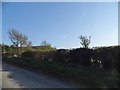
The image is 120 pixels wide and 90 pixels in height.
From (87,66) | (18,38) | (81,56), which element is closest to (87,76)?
(87,66)

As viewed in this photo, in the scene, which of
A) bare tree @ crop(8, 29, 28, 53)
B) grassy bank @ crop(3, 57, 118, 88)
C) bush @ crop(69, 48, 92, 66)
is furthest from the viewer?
bare tree @ crop(8, 29, 28, 53)

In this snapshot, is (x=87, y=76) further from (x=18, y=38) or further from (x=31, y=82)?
(x=18, y=38)

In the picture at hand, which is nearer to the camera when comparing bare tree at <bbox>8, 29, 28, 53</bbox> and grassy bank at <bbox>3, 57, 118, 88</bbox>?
grassy bank at <bbox>3, 57, 118, 88</bbox>

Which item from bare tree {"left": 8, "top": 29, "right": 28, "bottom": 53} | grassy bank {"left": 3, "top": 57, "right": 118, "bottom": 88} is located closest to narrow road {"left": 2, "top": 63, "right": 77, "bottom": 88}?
grassy bank {"left": 3, "top": 57, "right": 118, "bottom": 88}

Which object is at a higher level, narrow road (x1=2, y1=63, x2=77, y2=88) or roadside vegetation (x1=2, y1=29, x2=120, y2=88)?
roadside vegetation (x1=2, y1=29, x2=120, y2=88)

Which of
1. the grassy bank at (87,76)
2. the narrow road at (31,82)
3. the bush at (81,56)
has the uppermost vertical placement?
the bush at (81,56)

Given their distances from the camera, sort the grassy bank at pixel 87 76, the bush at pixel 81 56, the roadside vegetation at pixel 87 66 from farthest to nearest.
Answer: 1. the bush at pixel 81 56
2. the roadside vegetation at pixel 87 66
3. the grassy bank at pixel 87 76

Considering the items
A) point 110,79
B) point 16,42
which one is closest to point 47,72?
point 110,79

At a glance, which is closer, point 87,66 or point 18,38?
point 87,66

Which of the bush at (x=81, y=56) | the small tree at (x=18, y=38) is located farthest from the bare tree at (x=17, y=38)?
the bush at (x=81, y=56)

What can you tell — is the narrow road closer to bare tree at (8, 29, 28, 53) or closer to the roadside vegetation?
the roadside vegetation

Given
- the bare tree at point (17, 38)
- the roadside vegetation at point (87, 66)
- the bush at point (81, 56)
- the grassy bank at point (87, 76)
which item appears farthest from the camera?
the bare tree at point (17, 38)

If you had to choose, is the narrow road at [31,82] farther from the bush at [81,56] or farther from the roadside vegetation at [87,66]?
the bush at [81,56]

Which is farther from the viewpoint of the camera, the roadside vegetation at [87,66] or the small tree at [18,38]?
the small tree at [18,38]
